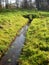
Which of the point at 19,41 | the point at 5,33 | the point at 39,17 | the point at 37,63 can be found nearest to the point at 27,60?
the point at 37,63

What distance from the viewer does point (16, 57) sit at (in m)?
16.1

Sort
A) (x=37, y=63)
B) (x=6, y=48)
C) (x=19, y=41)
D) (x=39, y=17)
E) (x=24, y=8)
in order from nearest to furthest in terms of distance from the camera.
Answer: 1. (x=37, y=63)
2. (x=6, y=48)
3. (x=19, y=41)
4. (x=39, y=17)
5. (x=24, y=8)

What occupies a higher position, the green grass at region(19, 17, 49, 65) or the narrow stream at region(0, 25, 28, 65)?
the green grass at region(19, 17, 49, 65)

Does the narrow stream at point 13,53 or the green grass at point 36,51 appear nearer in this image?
the green grass at point 36,51

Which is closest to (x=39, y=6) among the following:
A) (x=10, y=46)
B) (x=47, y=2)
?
(x=47, y=2)

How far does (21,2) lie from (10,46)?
2425 centimetres

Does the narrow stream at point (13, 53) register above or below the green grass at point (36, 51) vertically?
below

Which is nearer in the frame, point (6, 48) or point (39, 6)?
point (6, 48)

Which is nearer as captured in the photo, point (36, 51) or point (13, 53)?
point (36, 51)

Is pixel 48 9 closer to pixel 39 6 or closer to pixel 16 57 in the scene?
pixel 39 6

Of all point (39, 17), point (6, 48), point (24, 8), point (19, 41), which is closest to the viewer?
point (6, 48)

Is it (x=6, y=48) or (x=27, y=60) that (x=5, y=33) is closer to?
(x=6, y=48)

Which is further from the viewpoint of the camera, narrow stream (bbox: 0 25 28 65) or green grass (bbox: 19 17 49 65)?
narrow stream (bbox: 0 25 28 65)

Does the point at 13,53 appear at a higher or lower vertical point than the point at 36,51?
lower
